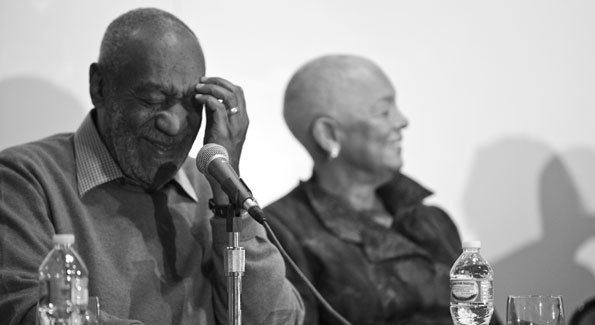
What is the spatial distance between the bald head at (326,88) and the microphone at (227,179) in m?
1.44

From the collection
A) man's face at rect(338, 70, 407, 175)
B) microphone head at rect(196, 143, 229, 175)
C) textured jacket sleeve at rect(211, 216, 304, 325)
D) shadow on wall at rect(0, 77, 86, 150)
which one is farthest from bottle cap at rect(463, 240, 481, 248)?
shadow on wall at rect(0, 77, 86, 150)

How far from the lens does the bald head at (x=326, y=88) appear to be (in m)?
3.46

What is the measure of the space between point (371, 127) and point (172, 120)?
1.18 metres

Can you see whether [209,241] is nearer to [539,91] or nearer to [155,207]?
[155,207]

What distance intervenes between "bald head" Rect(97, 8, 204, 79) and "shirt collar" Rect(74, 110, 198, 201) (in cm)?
14

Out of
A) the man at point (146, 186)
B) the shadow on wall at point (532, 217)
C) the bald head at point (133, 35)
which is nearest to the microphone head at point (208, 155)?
the man at point (146, 186)

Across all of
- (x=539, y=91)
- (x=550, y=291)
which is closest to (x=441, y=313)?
(x=550, y=291)

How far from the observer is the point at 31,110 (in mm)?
3025

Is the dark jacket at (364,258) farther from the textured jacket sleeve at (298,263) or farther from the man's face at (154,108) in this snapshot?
the man's face at (154,108)

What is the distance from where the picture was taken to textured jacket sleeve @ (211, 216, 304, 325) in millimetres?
2355

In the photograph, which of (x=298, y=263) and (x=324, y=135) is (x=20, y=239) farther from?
(x=324, y=135)

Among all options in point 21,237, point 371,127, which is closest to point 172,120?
point 21,237

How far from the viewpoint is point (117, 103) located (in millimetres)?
2412

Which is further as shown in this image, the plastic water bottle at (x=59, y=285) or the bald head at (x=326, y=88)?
the bald head at (x=326, y=88)
